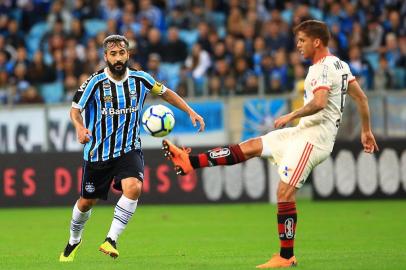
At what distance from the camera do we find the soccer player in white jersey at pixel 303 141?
29.2ft

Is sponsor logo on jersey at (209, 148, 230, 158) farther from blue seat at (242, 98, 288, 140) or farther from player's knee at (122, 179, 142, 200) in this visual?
blue seat at (242, 98, 288, 140)

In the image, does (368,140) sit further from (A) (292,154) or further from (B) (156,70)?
(B) (156,70)

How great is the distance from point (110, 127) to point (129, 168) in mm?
448

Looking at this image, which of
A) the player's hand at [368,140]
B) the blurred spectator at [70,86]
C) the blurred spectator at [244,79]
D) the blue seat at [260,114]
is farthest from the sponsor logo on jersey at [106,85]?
the blurred spectator at [70,86]

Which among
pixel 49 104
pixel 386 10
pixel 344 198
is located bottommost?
pixel 344 198

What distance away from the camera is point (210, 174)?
60.1ft

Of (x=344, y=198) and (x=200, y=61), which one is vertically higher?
(x=200, y=61)

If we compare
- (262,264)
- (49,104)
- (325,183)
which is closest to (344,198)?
(325,183)

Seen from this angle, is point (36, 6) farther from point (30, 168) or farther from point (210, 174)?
point (210, 174)

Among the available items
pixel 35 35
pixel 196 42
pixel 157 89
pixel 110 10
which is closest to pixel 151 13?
pixel 110 10

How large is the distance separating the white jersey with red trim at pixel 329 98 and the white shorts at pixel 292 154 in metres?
0.07

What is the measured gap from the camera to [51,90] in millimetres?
20781

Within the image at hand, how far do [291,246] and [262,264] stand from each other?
0.34 meters

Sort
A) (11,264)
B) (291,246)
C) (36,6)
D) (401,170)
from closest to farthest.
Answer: (291,246)
(11,264)
(401,170)
(36,6)
